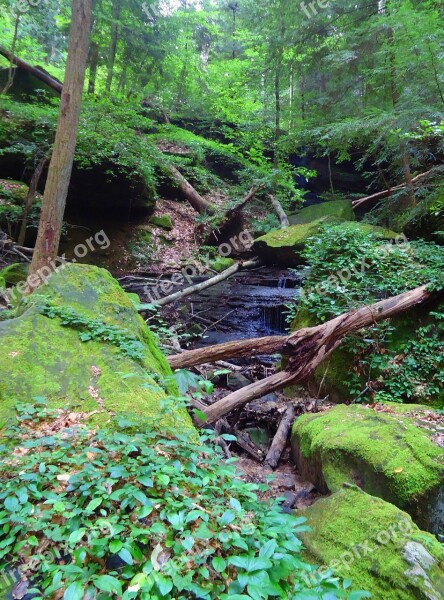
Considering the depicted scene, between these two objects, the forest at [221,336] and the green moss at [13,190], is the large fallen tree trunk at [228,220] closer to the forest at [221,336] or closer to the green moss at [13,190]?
the forest at [221,336]

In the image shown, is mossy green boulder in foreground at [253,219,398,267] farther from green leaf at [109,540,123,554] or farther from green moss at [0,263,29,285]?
green leaf at [109,540,123,554]

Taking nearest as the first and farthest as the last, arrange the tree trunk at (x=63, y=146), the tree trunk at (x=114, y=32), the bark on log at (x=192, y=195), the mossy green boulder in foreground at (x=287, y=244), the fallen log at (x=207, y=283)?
the tree trunk at (x=63, y=146), the fallen log at (x=207, y=283), the mossy green boulder in foreground at (x=287, y=244), the tree trunk at (x=114, y=32), the bark on log at (x=192, y=195)

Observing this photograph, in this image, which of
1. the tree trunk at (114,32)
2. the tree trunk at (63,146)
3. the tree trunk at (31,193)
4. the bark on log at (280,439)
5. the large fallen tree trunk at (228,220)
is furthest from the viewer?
the large fallen tree trunk at (228,220)

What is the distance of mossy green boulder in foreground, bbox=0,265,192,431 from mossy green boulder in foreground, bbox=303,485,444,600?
129 centimetres

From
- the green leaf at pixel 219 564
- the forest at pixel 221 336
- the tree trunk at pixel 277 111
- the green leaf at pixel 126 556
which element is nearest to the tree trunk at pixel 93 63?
the forest at pixel 221 336

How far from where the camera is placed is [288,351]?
5.48 m

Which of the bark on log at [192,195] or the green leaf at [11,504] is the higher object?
the bark on log at [192,195]

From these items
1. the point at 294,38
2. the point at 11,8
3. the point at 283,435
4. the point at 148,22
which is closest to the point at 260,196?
the point at 294,38

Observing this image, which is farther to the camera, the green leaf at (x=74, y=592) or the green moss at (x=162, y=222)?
the green moss at (x=162, y=222)

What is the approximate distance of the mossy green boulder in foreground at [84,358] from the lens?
2916 millimetres

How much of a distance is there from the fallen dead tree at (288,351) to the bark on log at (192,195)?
34.8ft

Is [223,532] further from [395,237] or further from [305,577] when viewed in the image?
[395,237]

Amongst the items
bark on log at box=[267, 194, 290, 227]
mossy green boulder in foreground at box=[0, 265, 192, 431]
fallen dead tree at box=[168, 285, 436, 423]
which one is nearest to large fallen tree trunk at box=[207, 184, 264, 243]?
bark on log at box=[267, 194, 290, 227]

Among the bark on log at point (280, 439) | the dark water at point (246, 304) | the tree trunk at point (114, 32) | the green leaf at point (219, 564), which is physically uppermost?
Result: the tree trunk at point (114, 32)
